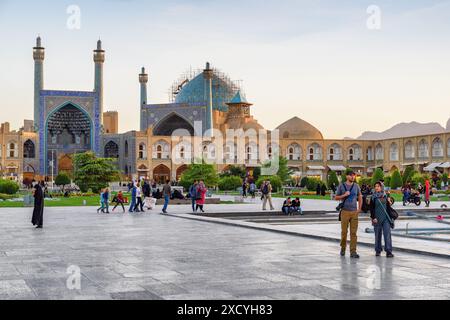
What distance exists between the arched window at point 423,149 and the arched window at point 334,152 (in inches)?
326

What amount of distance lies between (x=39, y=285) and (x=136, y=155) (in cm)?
4645

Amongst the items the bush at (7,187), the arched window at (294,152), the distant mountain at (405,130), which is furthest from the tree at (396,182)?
the distant mountain at (405,130)

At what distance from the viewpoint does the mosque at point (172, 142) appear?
5022cm

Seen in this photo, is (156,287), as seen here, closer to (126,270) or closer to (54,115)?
(126,270)

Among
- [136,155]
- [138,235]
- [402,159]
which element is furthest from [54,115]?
[138,235]

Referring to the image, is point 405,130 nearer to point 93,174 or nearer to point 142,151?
point 142,151

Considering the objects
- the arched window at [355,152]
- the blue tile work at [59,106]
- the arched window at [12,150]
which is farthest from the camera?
the arched window at [355,152]

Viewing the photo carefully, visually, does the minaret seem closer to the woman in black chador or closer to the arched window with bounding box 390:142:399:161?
the arched window with bounding box 390:142:399:161

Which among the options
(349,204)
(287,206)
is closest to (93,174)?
(287,206)

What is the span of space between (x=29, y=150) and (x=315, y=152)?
79.7 feet

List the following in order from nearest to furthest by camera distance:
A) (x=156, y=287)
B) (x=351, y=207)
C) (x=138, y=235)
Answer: (x=156, y=287)
(x=351, y=207)
(x=138, y=235)

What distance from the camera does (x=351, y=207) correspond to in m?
7.56

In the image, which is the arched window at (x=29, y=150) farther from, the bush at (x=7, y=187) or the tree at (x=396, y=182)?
the tree at (x=396, y=182)

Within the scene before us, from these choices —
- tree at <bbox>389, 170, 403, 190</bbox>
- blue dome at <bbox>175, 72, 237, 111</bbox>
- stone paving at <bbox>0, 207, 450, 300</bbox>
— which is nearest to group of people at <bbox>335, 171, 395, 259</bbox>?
stone paving at <bbox>0, 207, 450, 300</bbox>
